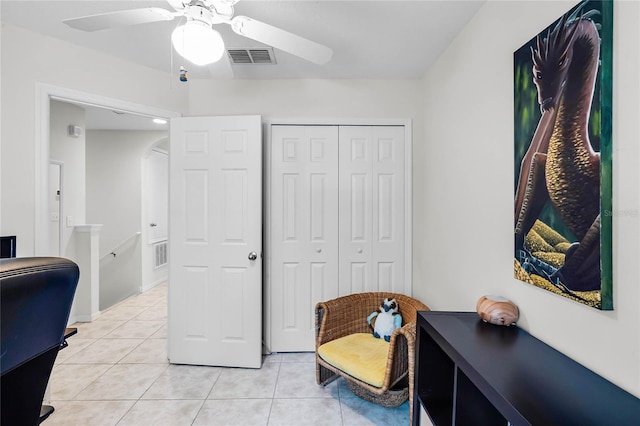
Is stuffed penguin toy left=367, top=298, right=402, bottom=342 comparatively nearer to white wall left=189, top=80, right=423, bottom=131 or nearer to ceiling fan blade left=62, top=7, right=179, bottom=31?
white wall left=189, top=80, right=423, bottom=131

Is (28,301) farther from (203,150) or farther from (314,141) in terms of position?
(314,141)

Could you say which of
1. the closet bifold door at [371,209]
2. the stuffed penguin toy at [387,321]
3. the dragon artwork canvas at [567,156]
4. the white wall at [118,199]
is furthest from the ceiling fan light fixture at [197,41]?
the white wall at [118,199]

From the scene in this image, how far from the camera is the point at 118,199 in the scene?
472 centimetres

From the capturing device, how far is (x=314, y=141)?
8.76 ft

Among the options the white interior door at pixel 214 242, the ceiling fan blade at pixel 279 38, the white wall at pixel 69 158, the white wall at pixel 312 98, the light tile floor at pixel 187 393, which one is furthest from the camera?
the white wall at pixel 69 158

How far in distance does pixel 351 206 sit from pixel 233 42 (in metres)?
1.53

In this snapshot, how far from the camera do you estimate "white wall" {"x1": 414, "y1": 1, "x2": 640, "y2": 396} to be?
0.87 metres

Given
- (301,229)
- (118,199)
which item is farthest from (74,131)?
(301,229)

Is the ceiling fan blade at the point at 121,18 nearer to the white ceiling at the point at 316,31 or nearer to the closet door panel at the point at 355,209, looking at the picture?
the white ceiling at the point at 316,31

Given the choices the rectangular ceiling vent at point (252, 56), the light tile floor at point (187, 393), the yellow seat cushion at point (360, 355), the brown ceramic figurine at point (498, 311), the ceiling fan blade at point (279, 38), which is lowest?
the light tile floor at point (187, 393)

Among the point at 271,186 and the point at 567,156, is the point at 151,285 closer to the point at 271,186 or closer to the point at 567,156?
the point at 271,186

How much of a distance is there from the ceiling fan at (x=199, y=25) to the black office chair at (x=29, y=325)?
3.16 feet

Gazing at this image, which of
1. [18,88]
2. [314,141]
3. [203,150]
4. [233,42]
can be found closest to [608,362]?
[314,141]

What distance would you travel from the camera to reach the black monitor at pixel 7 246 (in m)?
1.78
